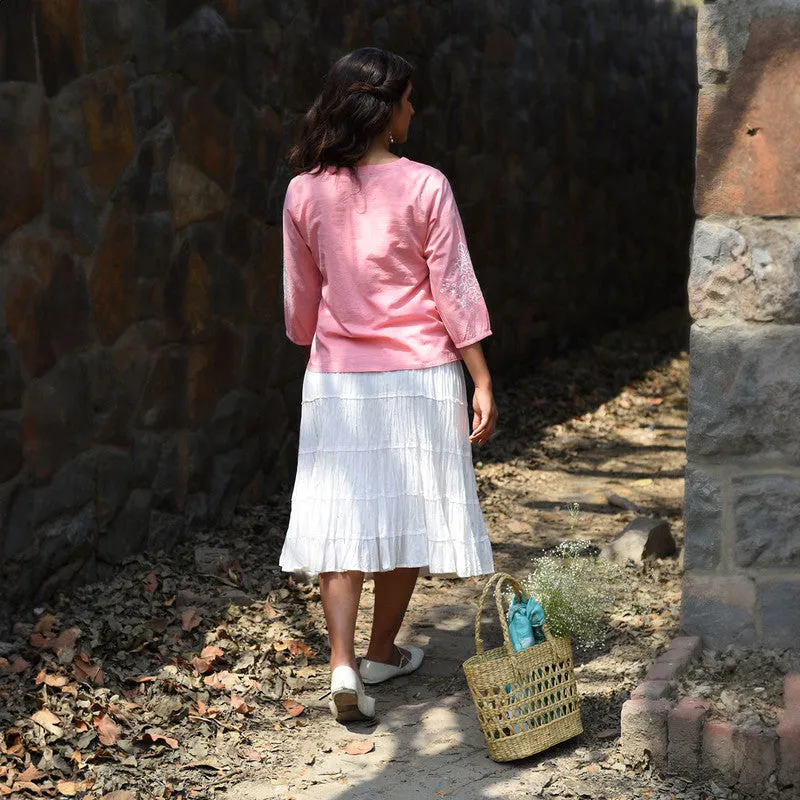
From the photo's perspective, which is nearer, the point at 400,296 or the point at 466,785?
the point at 466,785

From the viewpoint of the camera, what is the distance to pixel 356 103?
3.49 meters

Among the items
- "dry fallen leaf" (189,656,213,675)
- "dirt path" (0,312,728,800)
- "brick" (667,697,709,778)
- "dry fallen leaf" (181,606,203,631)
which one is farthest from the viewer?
"dry fallen leaf" (181,606,203,631)

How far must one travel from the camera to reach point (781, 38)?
336 cm

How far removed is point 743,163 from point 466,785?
1.74 m

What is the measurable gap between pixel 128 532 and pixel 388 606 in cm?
127

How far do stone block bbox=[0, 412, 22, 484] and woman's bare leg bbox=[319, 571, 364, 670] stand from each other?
105cm

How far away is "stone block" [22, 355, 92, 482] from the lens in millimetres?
4121

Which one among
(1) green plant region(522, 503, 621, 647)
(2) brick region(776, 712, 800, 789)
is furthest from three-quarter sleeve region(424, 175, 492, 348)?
(2) brick region(776, 712, 800, 789)

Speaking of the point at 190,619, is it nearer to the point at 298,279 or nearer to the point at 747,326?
the point at 298,279

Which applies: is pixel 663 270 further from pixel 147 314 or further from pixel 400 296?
pixel 400 296

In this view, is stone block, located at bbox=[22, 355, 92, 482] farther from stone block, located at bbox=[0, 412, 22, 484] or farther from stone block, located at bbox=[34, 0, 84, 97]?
stone block, located at bbox=[34, 0, 84, 97]

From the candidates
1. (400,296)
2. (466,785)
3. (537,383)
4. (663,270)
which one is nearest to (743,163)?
(400,296)

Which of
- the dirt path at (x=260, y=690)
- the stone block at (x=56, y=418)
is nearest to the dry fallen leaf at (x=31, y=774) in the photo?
the dirt path at (x=260, y=690)

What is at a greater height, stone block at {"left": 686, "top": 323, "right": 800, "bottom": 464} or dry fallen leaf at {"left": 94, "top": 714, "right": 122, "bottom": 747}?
stone block at {"left": 686, "top": 323, "right": 800, "bottom": 464}
